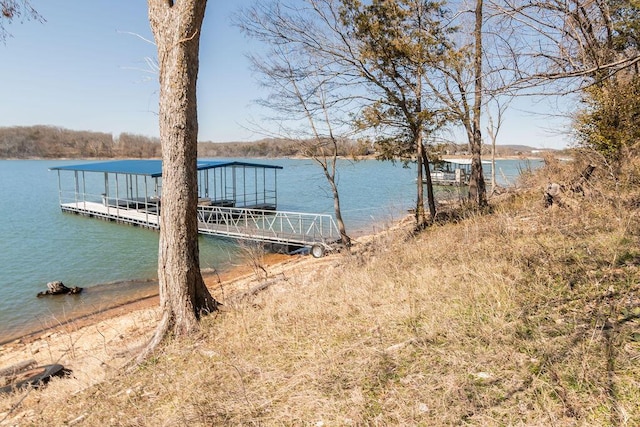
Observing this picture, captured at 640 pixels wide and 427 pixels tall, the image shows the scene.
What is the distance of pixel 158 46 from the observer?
481cm

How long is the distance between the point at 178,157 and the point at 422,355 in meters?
3.35

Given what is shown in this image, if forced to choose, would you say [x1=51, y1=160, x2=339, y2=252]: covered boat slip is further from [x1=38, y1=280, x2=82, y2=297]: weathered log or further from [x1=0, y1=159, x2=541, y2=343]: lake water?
[x1=38, y1=280, x2=82, y2=297]: weathered log

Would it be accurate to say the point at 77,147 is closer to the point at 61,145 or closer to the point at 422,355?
the point at 61,145

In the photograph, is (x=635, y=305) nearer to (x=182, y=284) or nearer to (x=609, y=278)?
(x=609, y=278)

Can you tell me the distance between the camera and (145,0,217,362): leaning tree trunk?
15.4 ft

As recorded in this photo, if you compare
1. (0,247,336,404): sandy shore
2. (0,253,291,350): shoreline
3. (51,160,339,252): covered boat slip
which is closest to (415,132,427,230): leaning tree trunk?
(51,160,339,252): covered boat slip

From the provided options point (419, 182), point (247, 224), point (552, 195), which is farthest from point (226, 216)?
point (552, 195)

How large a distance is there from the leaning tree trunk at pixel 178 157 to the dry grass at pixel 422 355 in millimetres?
378

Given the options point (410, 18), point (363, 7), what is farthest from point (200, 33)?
point (410, 18)

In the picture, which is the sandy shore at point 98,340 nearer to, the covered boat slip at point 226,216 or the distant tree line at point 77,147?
the covered boat slip at point 226,216

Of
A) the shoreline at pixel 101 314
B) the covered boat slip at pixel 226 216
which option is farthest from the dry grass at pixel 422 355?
the covered boat slip at pixel 226 216

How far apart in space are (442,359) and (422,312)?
900 mm

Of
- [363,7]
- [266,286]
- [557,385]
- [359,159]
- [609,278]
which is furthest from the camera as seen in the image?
[359,159]

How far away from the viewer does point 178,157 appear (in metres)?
4.78
